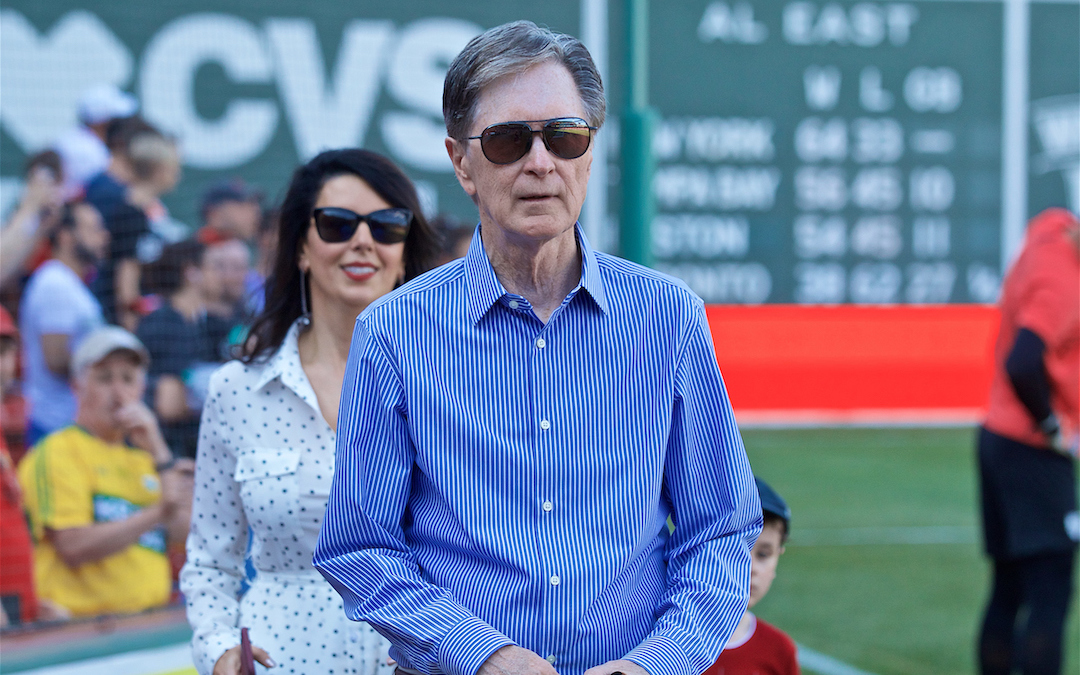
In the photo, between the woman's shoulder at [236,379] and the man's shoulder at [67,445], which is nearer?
the woman's shoulder at [236,379]

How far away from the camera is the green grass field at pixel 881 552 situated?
204 inches

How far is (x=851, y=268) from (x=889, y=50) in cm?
210

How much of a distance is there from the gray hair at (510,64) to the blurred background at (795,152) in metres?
6.05

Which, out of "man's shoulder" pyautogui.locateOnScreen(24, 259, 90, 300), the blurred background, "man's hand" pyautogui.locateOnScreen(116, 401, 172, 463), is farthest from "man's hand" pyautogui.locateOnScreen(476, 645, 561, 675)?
the blurred background

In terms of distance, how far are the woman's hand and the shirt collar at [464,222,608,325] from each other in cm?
87

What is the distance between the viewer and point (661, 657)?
1580mm

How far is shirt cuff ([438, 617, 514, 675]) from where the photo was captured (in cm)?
153

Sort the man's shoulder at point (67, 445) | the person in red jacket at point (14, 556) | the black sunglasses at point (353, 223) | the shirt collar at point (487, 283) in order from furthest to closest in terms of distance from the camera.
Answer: the man's shoulder at point (67, 445), the person in red jacket at point (14, 556), the black sunglasses at point (353, 223), the shirt collar at point (487, 283)

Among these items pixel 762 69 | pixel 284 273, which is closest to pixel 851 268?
pixel 762 69

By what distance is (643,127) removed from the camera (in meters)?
3.11

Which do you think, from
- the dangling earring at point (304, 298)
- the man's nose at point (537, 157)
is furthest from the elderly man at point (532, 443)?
the dangling earring at point (304, 298)

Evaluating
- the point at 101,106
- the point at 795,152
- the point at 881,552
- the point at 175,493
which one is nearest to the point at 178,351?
the point at 175,493

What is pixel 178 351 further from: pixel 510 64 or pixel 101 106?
pixel 510 64

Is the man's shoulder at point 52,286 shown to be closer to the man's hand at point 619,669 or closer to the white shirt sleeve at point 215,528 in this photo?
the white shirt sleeve at point 215,528
